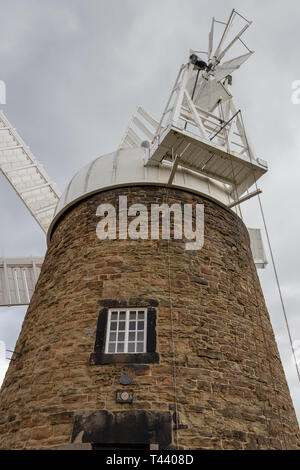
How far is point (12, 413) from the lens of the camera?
259 inches

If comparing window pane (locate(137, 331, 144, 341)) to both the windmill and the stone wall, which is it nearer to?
the stone wall

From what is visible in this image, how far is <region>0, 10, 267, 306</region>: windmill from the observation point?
30.2 feet

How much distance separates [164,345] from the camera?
6.57m

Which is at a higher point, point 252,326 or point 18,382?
point 252,326

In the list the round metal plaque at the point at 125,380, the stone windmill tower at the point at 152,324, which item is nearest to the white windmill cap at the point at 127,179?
the stone windmill tower at the point at 152,324

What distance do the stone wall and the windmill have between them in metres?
1.08

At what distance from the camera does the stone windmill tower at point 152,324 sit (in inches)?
233

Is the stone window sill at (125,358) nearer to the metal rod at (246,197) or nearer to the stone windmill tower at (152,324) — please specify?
the stone windmill tower at (152,324)

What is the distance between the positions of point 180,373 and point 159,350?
0.52 meters

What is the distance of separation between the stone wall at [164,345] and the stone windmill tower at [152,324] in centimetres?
2

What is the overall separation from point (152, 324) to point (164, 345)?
445 millimetres
